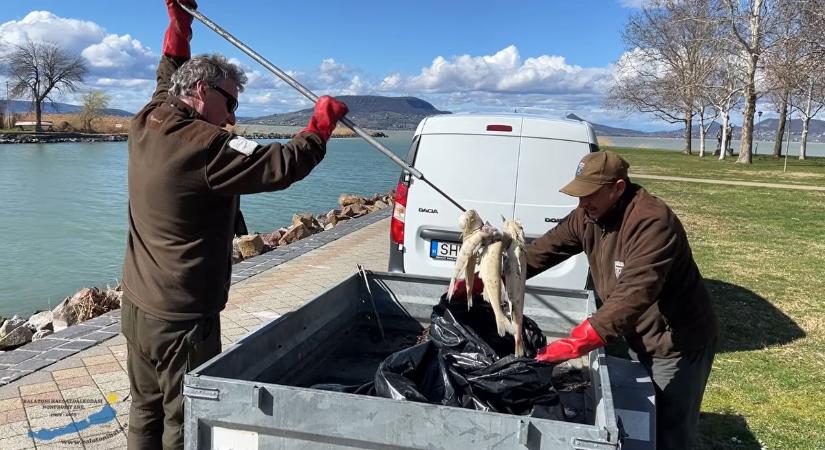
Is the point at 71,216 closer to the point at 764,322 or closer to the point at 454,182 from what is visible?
the point at 454,182

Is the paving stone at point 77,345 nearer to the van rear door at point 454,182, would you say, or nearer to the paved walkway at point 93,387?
the paved walkway at point 93,387

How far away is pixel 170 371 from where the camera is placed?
119 inches

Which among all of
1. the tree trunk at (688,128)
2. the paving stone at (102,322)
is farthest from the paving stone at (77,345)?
the tree trunk at (688,128)

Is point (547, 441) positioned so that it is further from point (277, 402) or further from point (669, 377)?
point (669, 377)

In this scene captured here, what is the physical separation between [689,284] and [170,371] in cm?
255

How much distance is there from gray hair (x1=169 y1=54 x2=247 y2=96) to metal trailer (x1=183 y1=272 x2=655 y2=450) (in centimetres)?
114

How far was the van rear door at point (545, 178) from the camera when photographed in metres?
5.50

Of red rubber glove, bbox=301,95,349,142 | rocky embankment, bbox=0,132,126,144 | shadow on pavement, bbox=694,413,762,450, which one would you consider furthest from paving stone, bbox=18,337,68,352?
rocky embankment, bbox=0,132,126,144

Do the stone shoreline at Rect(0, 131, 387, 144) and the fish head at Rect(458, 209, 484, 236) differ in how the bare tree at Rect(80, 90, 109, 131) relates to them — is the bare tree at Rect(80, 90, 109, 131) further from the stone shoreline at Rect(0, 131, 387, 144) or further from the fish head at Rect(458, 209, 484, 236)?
the fish head at Rect(458, 209, 484, 236)

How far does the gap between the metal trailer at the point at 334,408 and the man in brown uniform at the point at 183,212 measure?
39cm

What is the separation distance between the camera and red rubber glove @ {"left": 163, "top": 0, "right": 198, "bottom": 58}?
376 centimetres

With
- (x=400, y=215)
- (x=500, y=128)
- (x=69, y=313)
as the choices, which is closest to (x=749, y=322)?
(x=500, y=128)

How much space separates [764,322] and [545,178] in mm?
3583

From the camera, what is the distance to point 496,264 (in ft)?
10.2
